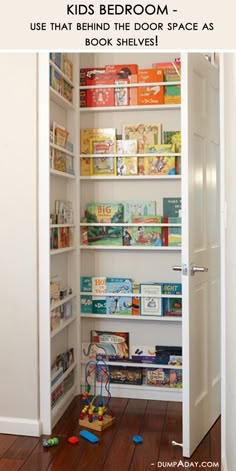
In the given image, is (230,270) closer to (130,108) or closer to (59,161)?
(59,161)

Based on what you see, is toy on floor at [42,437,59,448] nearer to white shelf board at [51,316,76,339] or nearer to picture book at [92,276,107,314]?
white shelf board at [51,316,76,339]

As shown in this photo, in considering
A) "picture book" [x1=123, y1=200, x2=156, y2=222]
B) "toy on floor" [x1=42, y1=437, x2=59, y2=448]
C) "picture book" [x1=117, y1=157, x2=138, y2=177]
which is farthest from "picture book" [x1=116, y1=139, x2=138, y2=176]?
"toy on floor" [x1=42, y1=437, x2=59, y2=448]

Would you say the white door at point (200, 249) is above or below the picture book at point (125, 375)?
above

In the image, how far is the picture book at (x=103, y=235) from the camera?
2.98 metres

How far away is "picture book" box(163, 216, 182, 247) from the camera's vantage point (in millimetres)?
2879

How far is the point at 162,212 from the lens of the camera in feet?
9.73

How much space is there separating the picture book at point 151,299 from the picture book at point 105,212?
1.63 ft

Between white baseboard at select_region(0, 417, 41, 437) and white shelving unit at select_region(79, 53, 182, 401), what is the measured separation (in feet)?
2.23

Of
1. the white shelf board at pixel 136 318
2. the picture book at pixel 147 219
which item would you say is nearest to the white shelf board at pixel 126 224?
the picture book at pixel 147 219

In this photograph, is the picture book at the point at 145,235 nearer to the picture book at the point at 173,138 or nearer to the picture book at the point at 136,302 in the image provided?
the picture book at the point at 136,302

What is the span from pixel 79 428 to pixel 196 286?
1092 millimetres

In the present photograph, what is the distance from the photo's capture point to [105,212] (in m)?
3.00

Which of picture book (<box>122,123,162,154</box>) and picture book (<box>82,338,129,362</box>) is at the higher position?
picture book (<box>122,123,162,154</box>)

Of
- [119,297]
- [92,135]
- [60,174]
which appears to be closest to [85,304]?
[119,297]
